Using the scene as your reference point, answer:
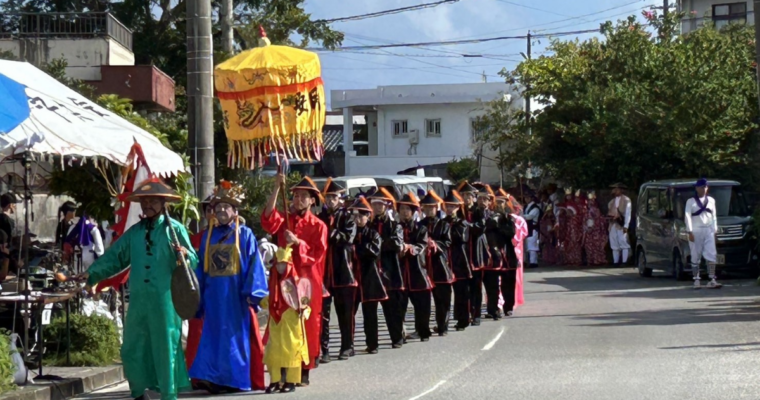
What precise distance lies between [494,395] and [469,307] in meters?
6.66

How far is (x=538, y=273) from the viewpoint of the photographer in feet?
94.8

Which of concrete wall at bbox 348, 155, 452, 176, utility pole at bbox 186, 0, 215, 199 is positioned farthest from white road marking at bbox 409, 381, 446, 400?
concrete wall at bbox 348, 155, 452, 176

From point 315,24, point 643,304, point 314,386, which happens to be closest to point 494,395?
point 314,386

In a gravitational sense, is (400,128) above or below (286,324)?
above

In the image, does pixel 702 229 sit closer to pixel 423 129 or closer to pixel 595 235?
pixel 595 235

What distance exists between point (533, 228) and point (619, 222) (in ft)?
7.44

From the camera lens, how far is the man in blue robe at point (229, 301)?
446 inches

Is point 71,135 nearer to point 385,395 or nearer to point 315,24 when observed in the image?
point 385,395

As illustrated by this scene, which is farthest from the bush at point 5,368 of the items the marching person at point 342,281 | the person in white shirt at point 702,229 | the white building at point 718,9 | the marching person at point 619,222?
the white building at point 718,9

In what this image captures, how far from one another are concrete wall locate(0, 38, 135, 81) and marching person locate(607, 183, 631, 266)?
39.0ft

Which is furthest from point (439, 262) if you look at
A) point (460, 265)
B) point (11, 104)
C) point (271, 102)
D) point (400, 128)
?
point (400, 128)

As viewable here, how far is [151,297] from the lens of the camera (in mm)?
10656

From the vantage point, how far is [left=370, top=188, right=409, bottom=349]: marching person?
49.7 ft

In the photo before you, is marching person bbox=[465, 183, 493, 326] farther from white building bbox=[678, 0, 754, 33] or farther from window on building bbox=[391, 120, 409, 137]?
window on building bbox=[391, 120, 409, 137]
